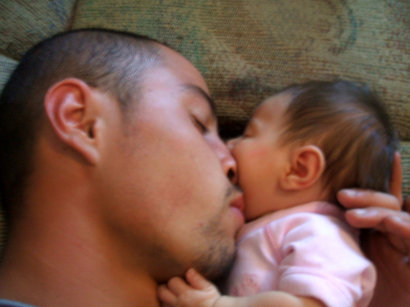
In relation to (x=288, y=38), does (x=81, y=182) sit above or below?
below

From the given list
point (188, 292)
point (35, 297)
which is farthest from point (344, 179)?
point (35, 297)

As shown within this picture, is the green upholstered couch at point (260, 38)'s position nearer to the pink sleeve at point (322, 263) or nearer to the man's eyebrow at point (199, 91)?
the man's eyebrow at point (199, 91)

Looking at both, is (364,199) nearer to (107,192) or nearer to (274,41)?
(107,192)

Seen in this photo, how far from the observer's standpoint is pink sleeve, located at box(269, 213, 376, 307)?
25.9 inches

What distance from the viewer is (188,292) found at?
0.74 metres

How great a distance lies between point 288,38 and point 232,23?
20cm

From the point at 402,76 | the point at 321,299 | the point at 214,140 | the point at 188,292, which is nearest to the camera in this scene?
the point at 321,299

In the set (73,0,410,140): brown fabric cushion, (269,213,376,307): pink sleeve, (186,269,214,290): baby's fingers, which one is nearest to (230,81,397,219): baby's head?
(269,213,376,307): pink sleeve

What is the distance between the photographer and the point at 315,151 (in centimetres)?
85

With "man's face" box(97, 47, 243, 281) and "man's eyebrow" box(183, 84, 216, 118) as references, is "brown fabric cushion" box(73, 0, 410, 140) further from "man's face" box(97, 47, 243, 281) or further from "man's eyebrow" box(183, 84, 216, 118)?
"man's face" box(97, 47, 243, 281)

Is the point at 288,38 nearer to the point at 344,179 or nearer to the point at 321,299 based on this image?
the point at 344,179

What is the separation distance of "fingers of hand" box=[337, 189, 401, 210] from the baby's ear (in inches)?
2.8

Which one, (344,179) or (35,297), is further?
(344,179)

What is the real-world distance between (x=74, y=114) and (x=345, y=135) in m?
0.60
